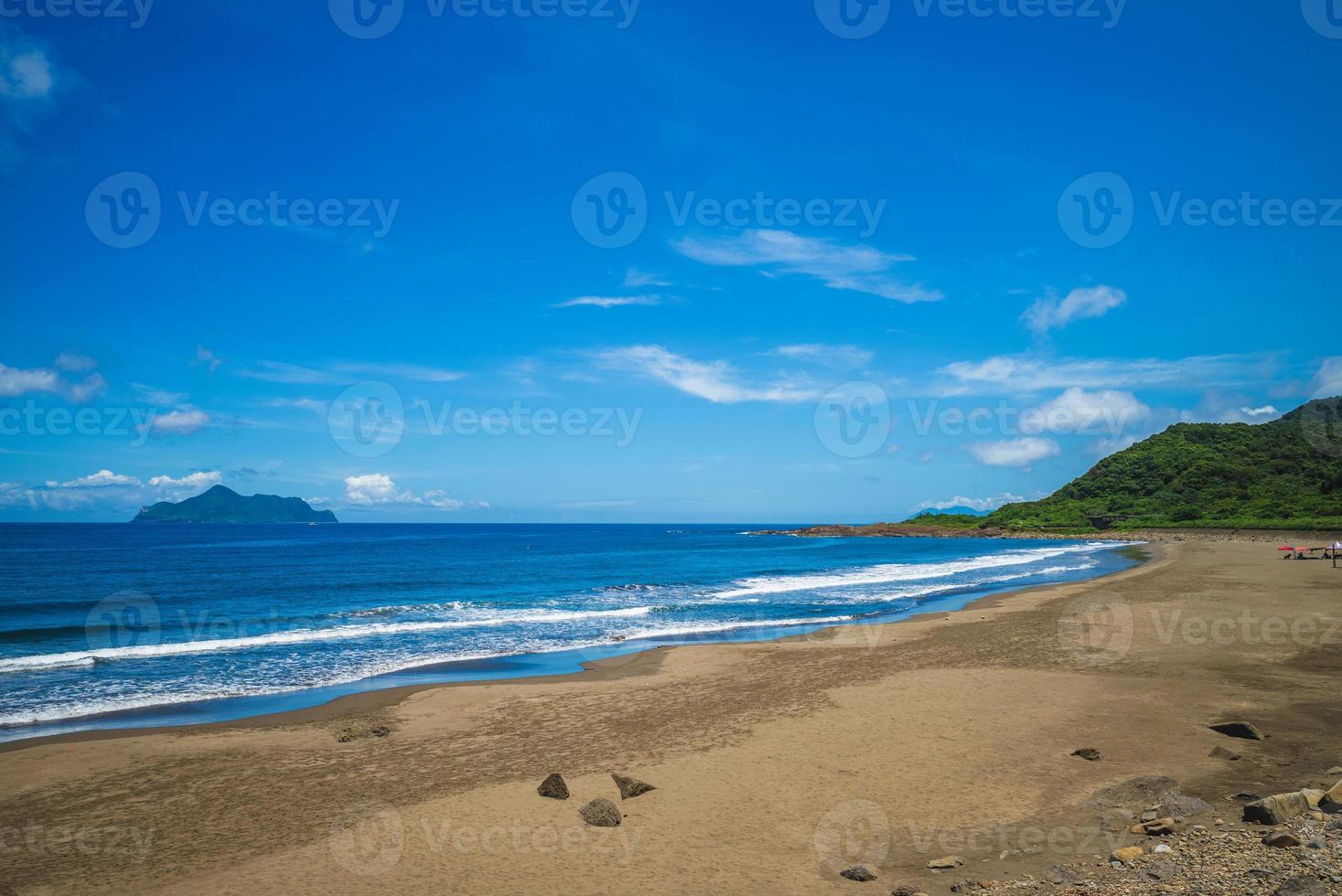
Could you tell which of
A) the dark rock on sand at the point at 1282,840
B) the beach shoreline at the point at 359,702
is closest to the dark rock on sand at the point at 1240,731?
the dark rock on sand at the point at 1282,840

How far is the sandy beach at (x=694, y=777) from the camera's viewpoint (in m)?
6.89

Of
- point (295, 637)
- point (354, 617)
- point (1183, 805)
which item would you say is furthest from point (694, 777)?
point (354, 617)

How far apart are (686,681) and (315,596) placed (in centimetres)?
2690

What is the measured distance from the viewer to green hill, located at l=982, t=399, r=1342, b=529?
279 ft

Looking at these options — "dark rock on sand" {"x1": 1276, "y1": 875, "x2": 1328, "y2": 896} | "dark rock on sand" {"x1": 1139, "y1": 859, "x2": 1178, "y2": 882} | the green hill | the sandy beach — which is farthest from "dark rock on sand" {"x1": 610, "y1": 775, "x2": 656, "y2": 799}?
the green hill

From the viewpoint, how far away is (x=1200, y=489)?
349ft

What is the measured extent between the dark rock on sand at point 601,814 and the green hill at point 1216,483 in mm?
86625

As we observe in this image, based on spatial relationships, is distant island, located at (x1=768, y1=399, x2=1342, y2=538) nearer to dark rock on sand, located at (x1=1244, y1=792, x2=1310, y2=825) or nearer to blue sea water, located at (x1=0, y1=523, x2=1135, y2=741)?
blue sea water, located at (x1=0, y1=523, x2=1135, y2=741)

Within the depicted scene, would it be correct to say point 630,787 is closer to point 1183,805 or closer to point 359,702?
point 1183,805

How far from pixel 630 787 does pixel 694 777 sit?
105 cm

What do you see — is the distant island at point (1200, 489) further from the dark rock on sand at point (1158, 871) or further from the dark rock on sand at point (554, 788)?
the dark rock on sand at point (554, 788)

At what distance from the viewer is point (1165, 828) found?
22.0 feet

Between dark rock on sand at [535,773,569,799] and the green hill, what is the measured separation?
86608 millimetres

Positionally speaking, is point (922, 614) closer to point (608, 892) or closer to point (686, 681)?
point (686, 681)
